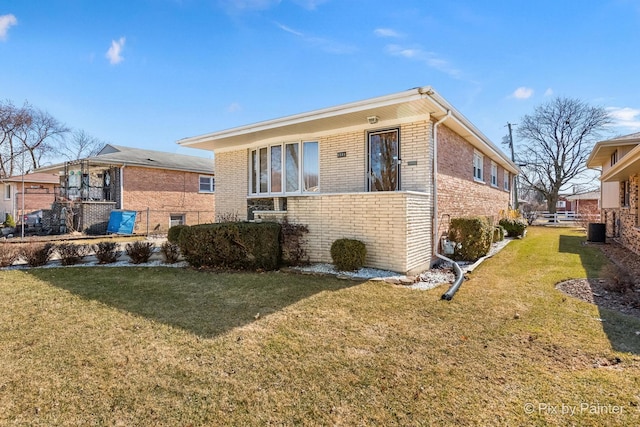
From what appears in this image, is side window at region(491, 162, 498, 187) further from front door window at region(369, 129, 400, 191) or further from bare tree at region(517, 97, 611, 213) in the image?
bare tree at region(517, 97, 611, 213)

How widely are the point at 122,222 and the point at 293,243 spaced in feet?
40.6

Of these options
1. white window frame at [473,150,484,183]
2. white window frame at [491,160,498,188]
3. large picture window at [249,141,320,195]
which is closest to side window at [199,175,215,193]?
large picture window at [249,141,320,195]

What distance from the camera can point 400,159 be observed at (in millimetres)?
7926

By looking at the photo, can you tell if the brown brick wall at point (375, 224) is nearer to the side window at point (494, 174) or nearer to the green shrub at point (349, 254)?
the green shrub at point (349, 254)

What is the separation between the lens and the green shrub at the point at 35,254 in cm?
768

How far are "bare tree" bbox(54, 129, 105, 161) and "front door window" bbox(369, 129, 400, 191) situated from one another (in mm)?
39082

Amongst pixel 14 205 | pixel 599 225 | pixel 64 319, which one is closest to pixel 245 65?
pixel 64 319

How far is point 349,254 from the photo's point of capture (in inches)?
260

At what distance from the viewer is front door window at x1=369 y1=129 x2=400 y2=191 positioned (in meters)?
8.09

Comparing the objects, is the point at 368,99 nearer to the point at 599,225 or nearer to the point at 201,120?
the point at 599,225

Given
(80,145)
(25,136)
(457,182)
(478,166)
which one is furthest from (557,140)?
(80,145)

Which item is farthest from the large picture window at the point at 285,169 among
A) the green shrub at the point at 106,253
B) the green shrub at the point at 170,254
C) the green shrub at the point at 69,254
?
the green shrub at the point at 69,254

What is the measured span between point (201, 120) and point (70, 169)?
26.3 ft

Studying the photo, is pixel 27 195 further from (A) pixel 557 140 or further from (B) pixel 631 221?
(A) pixel 557 140
